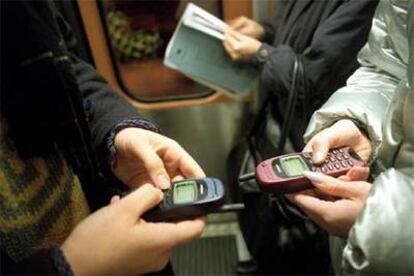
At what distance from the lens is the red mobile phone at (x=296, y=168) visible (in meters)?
0.63

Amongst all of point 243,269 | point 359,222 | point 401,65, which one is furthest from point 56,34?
point 243,269

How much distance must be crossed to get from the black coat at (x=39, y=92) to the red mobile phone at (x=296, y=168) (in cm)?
26

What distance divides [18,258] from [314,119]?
523mm

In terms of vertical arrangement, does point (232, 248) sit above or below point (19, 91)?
below

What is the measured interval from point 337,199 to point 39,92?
42cm

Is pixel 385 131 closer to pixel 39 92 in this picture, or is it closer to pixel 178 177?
pixel 178 177

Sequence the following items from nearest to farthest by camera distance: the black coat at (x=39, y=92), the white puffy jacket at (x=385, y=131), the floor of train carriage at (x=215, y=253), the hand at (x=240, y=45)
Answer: the black coat at (x=39, y=92) → the white puffy jacket at (x=385, y=131) → the hand at (x=240, y=45) → the floor of train carriage at (x=215, y=253)

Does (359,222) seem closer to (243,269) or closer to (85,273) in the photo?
(85,273)

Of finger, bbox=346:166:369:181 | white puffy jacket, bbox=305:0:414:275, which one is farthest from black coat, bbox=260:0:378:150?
finger, bbox=346:166:369:181

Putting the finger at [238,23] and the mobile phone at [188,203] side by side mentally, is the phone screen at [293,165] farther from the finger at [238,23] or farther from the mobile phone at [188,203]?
the finger at [238,23]

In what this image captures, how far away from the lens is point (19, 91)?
1.48 feet

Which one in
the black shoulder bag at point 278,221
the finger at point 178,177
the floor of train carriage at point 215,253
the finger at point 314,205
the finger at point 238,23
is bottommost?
the floor of train carriage at point 215,253

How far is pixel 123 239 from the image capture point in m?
0.51

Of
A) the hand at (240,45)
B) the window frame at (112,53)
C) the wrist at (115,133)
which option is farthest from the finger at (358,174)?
the window frame at (112,53)
